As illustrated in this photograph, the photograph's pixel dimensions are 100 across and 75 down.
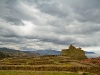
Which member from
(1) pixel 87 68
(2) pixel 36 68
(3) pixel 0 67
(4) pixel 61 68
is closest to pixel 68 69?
(4) pixel 61 68

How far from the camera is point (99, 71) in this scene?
2712 centimetres

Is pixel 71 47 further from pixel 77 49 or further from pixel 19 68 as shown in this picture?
pixel 19 68

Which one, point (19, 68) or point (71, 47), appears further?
point (71, 47)

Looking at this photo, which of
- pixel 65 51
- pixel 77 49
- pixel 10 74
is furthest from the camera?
pixel 65 51

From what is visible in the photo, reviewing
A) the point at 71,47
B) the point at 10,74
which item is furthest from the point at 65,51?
the point at 10,74

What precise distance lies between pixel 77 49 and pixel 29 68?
54.0m

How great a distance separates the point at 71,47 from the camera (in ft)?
261

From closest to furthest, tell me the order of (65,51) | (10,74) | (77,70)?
(10,74) → (77,70) → (65,51)

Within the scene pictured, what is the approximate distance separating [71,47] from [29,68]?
54382 mm

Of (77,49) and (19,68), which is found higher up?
(77,49)

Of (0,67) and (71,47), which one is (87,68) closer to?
(0,67)

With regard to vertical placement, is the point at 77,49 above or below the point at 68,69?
above

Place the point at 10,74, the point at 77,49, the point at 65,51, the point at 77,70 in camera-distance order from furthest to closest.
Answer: the point at 65,51 < the point at 77,49 < the point at 77,70 < the point at 10,74

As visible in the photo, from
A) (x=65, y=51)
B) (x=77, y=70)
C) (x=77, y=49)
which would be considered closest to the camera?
(x=77, y=70)
